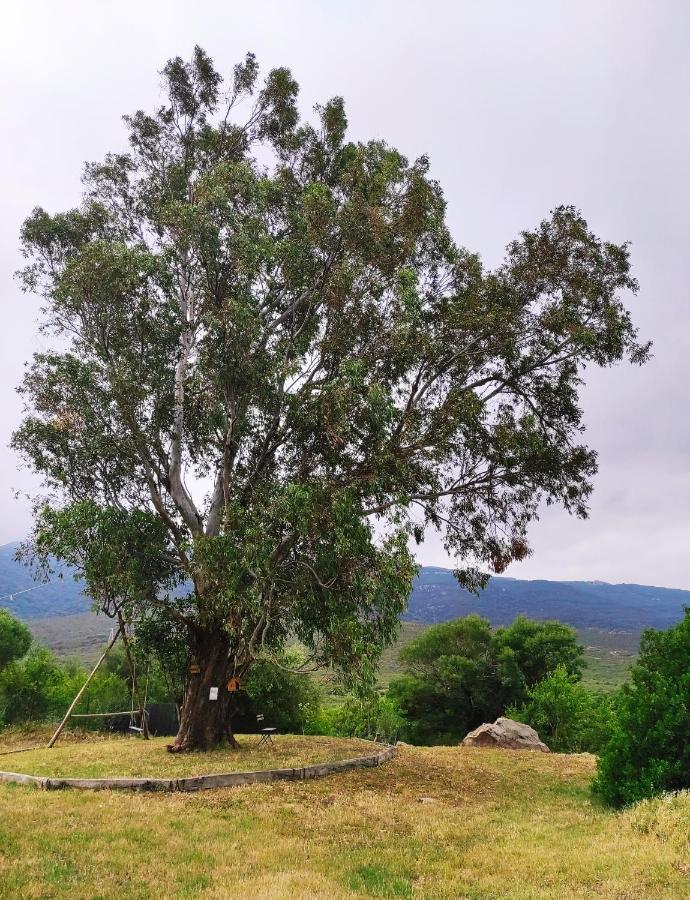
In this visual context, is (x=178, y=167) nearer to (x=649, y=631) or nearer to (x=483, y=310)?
(x=483, y=310)

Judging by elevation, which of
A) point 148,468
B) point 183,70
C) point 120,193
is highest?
point 183,70

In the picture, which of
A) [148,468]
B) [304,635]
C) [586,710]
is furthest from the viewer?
[586,710]

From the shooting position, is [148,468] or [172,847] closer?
[172,847]

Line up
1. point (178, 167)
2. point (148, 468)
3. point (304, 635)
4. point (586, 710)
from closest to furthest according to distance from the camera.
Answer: point (304, 635)
point (148, 468)
point (178, 167)
point (586, 710)

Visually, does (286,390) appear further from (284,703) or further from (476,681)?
(476,681)

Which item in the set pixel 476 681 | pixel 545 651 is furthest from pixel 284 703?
pixel 545 651

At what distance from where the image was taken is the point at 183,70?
22.0 meters

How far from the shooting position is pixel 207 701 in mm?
17922

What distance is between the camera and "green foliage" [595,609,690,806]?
9.74 meters

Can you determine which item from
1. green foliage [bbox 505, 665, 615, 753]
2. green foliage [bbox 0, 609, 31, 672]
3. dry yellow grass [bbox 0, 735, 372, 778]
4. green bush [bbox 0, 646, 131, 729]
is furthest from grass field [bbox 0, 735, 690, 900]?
green foliage [bbox 0, 609, 31, 672]

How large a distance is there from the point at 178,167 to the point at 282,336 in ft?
27.0

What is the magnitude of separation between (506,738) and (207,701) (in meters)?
13.0

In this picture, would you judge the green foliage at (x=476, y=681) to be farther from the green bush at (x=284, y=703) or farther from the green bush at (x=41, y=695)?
the green bush at (x=41, y=695)

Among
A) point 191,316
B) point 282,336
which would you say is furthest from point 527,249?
point 191,316
